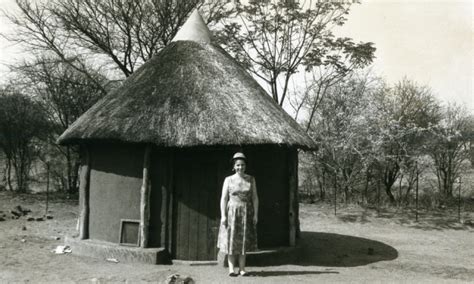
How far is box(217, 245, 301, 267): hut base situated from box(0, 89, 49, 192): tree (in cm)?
1535

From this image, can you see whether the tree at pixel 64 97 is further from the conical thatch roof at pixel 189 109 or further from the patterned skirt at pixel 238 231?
the patterned skirt at pixel 238 231

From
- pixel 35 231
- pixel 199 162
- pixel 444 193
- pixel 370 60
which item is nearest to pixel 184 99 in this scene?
pixel 199 162

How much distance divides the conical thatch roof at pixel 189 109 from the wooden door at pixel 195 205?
0.61 meters

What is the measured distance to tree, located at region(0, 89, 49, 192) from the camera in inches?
805

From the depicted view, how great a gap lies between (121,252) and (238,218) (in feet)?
8.64

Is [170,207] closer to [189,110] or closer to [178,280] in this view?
[189,110]

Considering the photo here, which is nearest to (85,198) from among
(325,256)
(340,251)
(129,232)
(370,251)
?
(129,232)

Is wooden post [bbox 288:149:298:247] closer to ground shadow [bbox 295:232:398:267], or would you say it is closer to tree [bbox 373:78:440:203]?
ground shadow [bbox 295:232:398:267]

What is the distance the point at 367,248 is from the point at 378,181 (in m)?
10.7

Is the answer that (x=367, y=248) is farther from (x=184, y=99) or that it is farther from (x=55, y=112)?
(x=55, y=112)

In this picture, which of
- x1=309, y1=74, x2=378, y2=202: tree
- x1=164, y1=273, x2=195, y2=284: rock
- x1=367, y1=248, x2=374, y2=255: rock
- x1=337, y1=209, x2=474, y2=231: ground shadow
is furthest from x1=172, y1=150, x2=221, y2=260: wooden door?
x1=309, y1=74, x2=378, y2=202: tree

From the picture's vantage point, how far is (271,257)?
8.83 metres

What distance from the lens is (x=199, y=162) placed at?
889 cm

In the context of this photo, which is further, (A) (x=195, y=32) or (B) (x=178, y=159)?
(A) (x=195, y=32)
